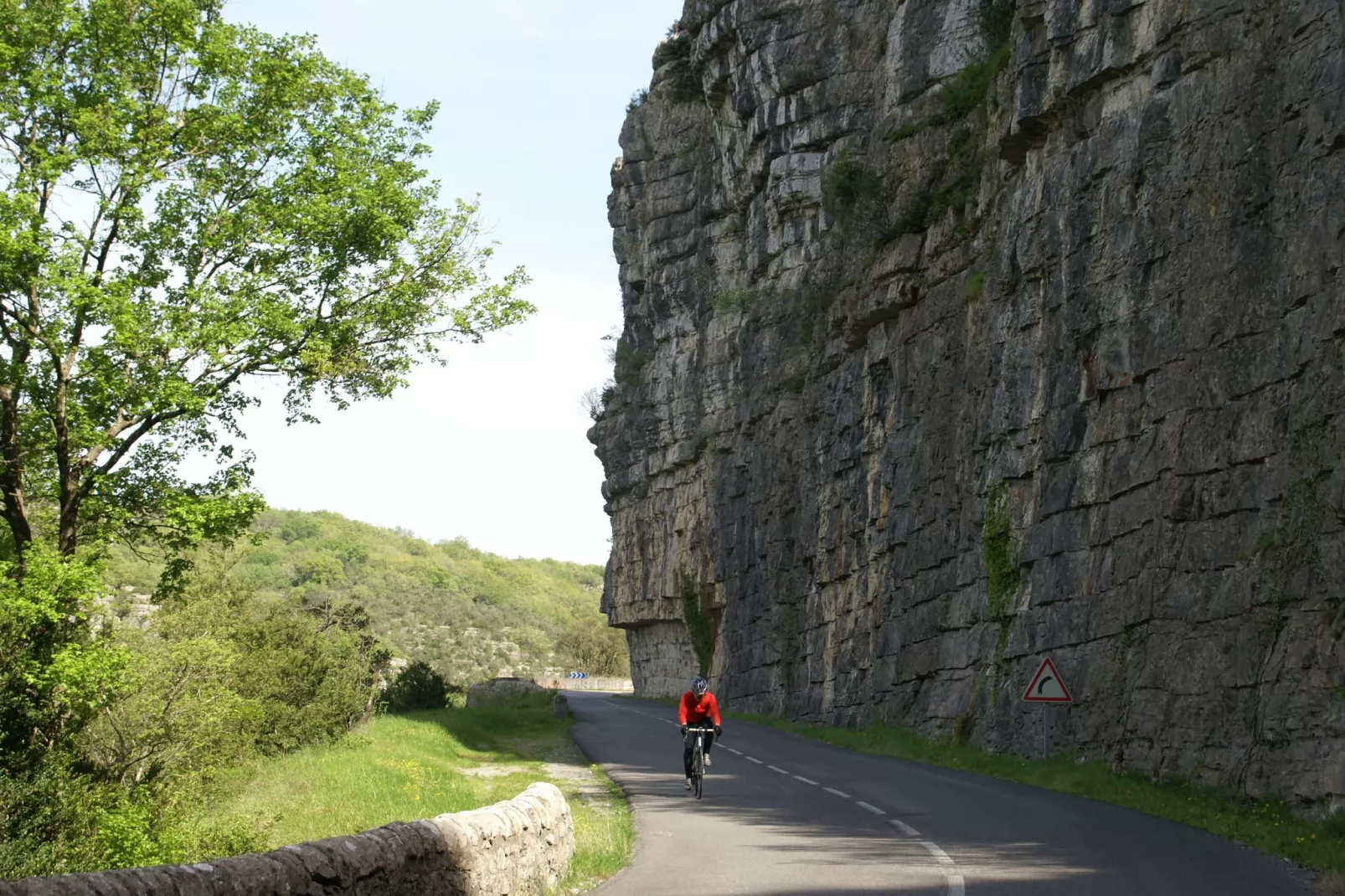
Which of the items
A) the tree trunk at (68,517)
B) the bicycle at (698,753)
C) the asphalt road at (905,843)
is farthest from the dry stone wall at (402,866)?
the tree trunk at (68,517)

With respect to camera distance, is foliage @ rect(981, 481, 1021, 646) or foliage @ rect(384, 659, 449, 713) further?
foliage @ rect(384, 659, 449, 713)

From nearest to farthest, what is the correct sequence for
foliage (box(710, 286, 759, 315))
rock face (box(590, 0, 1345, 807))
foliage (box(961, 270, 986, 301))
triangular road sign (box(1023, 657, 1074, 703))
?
1. rock face (box(590, 0, 1345, 807))
2. triangular road sign (box(1023, 657, 1074, 703))
3. foliage (box(961, 270, 986, 301))
4. foliage (box(710, 286, 759, 315))

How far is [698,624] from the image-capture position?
208ft

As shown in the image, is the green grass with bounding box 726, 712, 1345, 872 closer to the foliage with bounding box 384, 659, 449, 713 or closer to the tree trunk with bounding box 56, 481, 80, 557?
the tree trunk with bounding box 56, 481, 80, 557

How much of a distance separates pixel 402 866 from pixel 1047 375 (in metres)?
21.2

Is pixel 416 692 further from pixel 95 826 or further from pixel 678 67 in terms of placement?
pixel 678 67

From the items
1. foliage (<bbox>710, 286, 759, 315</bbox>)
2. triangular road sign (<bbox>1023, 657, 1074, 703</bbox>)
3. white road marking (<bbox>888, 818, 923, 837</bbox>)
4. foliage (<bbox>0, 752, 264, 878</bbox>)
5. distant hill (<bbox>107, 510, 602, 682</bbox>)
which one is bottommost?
foliage (<bbox>0, 752, 264, 878</bbox>)

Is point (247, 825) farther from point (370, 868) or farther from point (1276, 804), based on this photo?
point (1276, 804)

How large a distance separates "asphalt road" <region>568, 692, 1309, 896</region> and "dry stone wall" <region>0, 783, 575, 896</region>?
0.78 m

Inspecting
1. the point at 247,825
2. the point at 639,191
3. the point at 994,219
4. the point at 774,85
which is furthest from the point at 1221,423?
the point at 639,191

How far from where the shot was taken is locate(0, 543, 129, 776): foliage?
17.7m

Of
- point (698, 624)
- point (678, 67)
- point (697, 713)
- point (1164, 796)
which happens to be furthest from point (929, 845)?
point (678, 67)

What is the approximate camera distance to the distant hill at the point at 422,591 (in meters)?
122

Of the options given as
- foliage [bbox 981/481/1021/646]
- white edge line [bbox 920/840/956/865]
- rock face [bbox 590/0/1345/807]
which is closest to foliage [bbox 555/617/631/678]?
rock face [bbox 590/0/1345/807]
